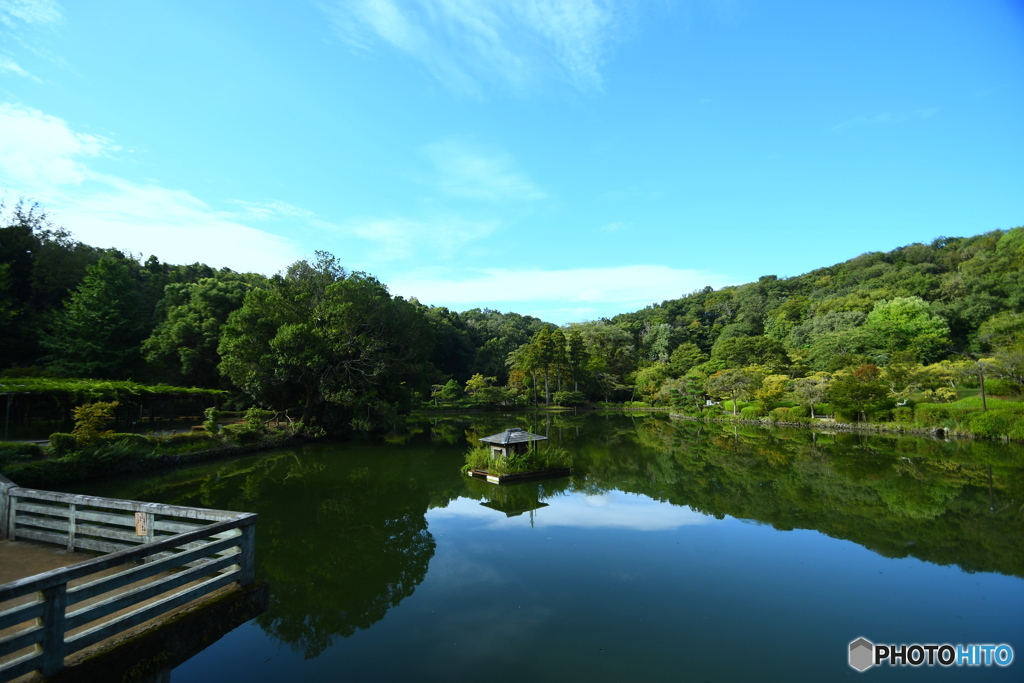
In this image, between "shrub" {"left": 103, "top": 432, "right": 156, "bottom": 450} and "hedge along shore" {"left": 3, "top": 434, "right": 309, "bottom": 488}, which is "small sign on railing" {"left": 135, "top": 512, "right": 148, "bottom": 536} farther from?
"shrub" {"left": 103, "top": 432, "right": 156, "bottom": 450}

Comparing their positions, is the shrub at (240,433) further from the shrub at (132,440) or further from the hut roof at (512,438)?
the hut roof at (512,438)

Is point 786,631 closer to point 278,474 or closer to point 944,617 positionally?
point 944,617

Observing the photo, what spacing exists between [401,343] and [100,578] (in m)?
19.3

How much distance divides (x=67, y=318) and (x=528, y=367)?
28.0m

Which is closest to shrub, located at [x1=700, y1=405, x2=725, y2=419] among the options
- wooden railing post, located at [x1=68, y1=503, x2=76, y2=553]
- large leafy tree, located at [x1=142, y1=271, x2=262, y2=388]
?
large leafy tree, located at [x1=142, y1=271, x2=262, y2=388]

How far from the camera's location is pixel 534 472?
13273 mm

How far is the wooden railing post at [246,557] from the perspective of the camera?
404 centimetres

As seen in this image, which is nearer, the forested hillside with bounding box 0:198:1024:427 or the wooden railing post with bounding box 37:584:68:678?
the wooden railing post with bounding box 37:584:68:678

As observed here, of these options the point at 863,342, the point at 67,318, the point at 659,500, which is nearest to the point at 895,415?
the point at 863,342

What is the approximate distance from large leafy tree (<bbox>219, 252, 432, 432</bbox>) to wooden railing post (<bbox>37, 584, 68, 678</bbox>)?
1755 cm

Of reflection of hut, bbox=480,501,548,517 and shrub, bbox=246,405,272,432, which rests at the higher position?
shrub, bbox=246,405,272,432

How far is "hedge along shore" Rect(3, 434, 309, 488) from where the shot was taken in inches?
421

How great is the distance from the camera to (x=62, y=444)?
11.9 meters

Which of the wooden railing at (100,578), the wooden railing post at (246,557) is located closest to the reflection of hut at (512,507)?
the wooden railing post at (246,557)
